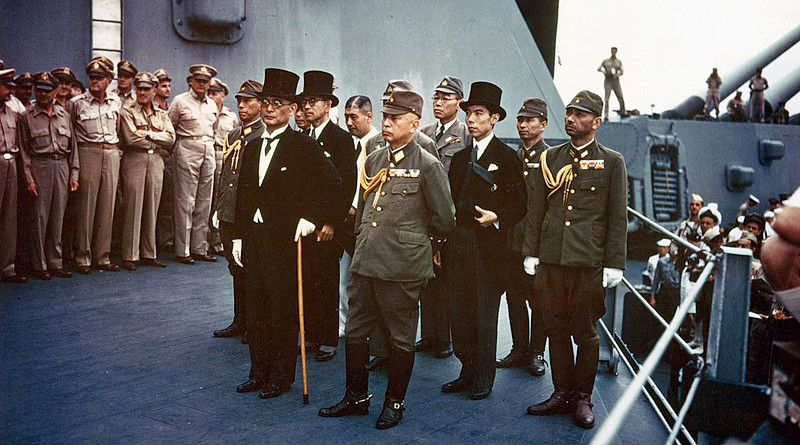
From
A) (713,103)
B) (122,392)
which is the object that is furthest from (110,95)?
(713,103)

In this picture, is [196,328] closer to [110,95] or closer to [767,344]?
[110,95]

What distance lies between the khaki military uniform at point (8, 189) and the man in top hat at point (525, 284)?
164 inches

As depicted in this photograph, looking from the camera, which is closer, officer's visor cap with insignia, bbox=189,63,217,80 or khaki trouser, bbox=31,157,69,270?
khaki trouser, bbox=31,157,69,270

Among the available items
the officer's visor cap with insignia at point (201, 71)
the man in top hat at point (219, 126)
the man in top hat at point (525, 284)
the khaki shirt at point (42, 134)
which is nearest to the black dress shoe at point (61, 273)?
the khaki shirt at point (42, 134)

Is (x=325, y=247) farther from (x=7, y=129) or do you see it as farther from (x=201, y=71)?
(x=201, y=71)

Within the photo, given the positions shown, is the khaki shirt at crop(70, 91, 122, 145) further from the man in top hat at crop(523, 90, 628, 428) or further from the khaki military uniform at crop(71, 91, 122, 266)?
the man in top hat at crop(523, 90, 628, 428)

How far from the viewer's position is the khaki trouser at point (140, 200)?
7.22 metres

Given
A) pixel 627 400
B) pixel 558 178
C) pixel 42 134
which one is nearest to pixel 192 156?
pixel 42 134

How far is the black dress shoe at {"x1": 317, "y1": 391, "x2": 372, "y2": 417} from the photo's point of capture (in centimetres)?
357

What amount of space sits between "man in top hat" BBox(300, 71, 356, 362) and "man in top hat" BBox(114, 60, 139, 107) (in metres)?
3.17

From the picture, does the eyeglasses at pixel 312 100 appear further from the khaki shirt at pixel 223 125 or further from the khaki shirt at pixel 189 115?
the khaki shirt at pixel 223 125

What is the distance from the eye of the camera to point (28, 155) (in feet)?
21.5

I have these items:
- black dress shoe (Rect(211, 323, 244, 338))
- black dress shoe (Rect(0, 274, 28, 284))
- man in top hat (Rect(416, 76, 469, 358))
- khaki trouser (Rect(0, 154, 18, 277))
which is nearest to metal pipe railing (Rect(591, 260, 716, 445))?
man in top hat (Rect(416, 76, 469, 358))

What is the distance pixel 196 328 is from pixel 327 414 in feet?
6.21
